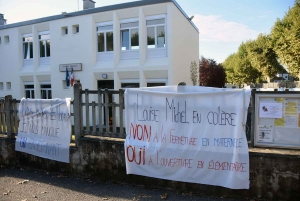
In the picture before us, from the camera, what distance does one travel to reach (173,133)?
454 cm

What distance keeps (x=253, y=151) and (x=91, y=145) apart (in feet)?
10.3

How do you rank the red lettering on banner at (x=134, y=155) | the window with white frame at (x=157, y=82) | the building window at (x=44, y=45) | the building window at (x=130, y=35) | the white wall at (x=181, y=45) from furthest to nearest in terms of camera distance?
the building window at (x=44, y=45)
the building window at (x=130, y=35)
the window with white frame at (x=157, y=82)
the white wall at (x=181, y=45)
the red lettering on banner at (x=134, y=155)

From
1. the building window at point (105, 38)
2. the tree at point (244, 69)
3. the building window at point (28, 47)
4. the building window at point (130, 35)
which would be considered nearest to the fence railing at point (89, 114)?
the building window at point (130, 35)

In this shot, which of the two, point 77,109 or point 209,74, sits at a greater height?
point 209,74

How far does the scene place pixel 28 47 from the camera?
809 inches

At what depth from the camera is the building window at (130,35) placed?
15.9 meters

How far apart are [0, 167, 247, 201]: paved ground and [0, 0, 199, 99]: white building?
10.4 m

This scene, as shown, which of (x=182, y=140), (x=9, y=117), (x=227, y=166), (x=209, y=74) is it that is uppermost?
(x=209, y=74)

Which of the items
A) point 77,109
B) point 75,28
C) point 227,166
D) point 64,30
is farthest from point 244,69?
point 227,166

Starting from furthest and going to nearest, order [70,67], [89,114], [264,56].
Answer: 1. [264,56]
2. [70,67]
3. [89,114]

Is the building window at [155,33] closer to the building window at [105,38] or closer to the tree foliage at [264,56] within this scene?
the building window at [105,38]

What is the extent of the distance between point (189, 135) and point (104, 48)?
1387 centimetres

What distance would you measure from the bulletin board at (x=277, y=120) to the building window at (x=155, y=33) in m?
11.6

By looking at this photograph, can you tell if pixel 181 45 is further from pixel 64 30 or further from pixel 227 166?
pixel 227 166
